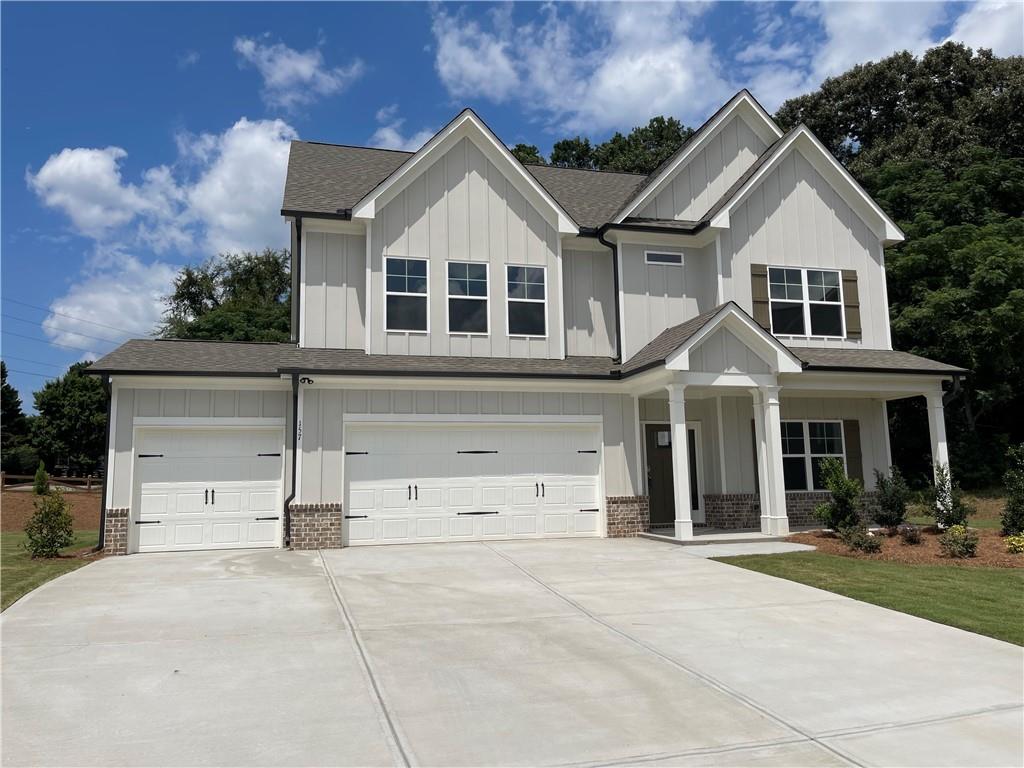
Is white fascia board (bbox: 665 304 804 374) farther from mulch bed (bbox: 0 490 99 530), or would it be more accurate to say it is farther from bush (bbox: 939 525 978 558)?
mulch bed (bbox: 0 490 99 530)

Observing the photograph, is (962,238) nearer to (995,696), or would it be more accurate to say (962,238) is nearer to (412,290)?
(412,290)

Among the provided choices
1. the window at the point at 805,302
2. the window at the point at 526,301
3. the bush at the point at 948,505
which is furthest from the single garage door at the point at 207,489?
the bush at the point at 948,505

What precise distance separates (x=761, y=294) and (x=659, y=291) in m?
2.28

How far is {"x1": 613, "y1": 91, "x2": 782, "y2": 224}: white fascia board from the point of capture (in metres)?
16.8

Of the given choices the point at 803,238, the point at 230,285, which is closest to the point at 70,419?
the point at 230,285

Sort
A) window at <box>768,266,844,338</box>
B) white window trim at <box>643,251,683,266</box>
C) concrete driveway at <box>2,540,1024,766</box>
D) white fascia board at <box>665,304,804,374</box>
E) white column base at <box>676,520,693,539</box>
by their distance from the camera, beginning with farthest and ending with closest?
window at <box>768,266,844,338</box>, white window trim at <box>643,251,683,266</box>, white fascia board at <box>665,304,804,374</box>, white column base at <box>676,520,693,539</box>, concrete driveway at <box>2,540,1024,766</box>

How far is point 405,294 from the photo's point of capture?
1526cm

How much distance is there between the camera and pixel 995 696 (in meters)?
5.32

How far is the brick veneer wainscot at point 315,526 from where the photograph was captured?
13.4 m

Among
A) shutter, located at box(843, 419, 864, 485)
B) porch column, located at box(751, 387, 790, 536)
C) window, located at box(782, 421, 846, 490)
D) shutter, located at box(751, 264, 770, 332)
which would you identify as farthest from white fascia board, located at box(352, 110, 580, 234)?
shutter, located at box(843, 419, 864, 485)

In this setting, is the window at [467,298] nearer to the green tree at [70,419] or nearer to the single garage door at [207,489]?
the single garage door at [207,489]

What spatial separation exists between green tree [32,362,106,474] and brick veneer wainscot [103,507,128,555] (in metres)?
34.1

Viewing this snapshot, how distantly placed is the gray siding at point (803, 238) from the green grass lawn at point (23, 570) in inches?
536

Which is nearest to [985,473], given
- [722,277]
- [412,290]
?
[722,277]
